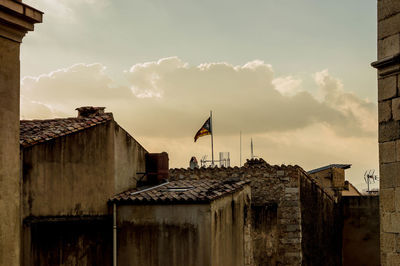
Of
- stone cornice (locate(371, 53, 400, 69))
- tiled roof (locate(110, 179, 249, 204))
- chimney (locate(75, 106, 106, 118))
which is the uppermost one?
chimney (locate(75, 106, 106, 118))

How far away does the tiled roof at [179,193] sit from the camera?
1305 cm

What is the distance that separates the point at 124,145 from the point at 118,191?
4.11 feet

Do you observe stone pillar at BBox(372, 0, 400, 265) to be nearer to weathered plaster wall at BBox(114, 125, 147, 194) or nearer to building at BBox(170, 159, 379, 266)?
weathered plaster wall at BBox(114, 125, 147, 194)

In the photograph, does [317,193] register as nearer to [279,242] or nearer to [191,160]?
[279,242]

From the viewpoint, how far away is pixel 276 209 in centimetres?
1784

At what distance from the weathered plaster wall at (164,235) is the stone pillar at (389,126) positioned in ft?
20.2

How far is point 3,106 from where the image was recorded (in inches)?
400

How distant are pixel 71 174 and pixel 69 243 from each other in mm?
1605

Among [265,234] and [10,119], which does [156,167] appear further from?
[10,119]

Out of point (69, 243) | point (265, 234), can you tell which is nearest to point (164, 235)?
point (69, 243)

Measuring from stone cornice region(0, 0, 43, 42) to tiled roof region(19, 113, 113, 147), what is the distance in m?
2.55

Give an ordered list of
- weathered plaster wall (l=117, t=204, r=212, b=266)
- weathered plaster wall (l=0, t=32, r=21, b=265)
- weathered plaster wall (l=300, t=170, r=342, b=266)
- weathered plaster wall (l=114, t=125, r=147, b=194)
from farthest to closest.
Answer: weathered plaster wall (l=300, t=170, r=342, b=266) → weathered plaster wall (l=114, t=125, r=147, b=194) → weathered plaster wall (l=117, t=204, r=212, b=266) → weathered plaster wall (l=0, t=32, r=21, b=265)

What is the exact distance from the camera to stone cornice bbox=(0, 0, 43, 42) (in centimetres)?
1011

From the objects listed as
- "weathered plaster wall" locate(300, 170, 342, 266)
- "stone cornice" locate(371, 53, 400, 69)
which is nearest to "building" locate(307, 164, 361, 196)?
"weathered plaster wall" locate(300, 170, 342, 266)
